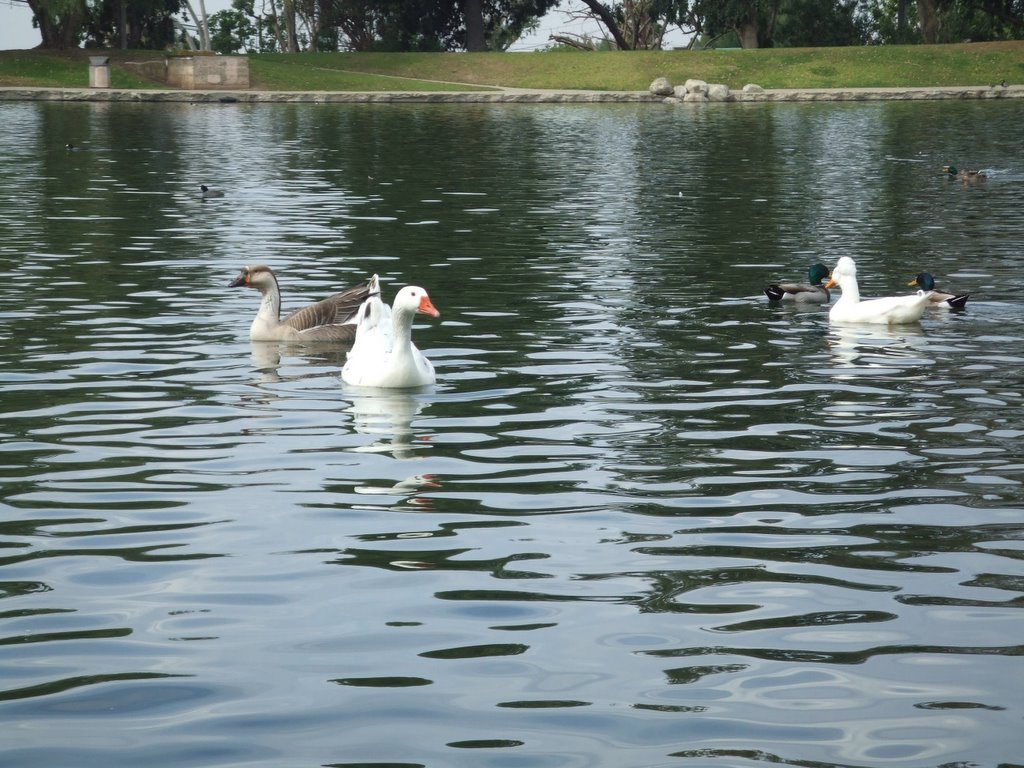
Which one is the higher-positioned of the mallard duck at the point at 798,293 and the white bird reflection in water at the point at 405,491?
the mallard duck at the point at 798,293

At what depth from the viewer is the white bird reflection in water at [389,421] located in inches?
400

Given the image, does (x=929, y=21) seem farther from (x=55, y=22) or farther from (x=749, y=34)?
(x=55, y=22)

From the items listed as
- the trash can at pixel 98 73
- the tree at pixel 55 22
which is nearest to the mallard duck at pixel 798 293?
the trash can at pixel 98 73

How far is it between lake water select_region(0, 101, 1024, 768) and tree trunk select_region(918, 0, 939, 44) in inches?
2779

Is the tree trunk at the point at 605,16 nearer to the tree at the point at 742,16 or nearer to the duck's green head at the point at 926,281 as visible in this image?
the tree at the point at 742,16

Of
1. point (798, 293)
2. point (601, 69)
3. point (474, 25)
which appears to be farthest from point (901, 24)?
point (798, 293)

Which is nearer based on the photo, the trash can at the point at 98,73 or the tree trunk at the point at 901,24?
the trash can at the point at 98,73

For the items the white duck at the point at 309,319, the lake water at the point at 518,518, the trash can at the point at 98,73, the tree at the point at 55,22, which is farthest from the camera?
the tree at the point at 55,22

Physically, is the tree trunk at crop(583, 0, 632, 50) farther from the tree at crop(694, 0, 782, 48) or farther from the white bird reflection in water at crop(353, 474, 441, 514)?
the white bird reflection in water at crop(353, 474, 441, 514)

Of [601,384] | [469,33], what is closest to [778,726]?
[601,384]

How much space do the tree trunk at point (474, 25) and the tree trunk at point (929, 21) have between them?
26.7 m

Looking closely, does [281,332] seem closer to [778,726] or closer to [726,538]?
[726,538]

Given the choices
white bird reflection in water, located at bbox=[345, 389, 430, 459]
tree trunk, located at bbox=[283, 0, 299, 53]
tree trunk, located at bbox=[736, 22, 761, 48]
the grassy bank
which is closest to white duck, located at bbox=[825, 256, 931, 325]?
white bird reflection in water, located at bbox=[345, 389, 430, 459]

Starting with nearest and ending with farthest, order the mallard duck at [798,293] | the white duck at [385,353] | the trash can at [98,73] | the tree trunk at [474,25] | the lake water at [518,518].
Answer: the lake water at [518,518]
the white duck at [385,353]
the mallard duck at [798,293]
the trash can at [98,73]
the tree trunk at [474,25]
